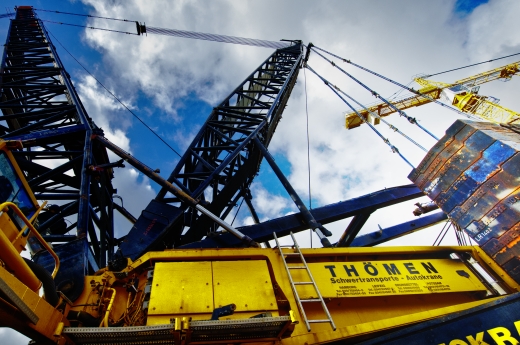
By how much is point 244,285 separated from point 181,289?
0.73m

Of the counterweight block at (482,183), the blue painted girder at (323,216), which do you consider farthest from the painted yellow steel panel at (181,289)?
the counterweight block at (482,183)

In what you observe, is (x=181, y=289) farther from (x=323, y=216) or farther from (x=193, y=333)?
(x=323, y=216)

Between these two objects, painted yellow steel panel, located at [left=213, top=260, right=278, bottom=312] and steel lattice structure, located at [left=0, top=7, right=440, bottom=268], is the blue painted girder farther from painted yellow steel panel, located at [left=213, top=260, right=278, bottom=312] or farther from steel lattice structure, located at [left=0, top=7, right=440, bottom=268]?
painted yellow steel panel, located at [left=213, top=260, right=278, bottom=312]

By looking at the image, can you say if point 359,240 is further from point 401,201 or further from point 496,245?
point 496,245

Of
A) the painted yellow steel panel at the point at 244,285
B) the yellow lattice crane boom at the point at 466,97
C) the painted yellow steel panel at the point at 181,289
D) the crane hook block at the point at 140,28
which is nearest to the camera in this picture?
the painted yellow steel panel at the point at 181,289

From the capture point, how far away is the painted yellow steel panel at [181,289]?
122 inches

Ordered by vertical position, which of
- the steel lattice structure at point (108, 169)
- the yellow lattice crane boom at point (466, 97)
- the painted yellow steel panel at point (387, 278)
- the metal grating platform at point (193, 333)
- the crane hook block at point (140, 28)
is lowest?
the metal grating platform at point (193, 333)

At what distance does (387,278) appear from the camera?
4.20m

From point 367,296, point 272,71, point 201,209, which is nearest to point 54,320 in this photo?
point 201,209

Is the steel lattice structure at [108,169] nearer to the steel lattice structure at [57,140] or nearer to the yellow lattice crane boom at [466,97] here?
the steel lattice structure at [57,140]

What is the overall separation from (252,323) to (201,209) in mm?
2993

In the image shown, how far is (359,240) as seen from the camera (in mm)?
6750

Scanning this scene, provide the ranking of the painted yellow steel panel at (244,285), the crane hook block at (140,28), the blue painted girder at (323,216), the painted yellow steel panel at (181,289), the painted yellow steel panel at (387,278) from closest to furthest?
1. the painted yellow steel panel at (181,289)
2. the painted yellow steel panel at (244,285)
3. the painted yellow steel panel at (387,278)
4. the blue painted girder at (323,216)
5. the crane hook block at (140,28)

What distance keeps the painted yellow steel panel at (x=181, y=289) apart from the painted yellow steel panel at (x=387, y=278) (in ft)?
4.14
